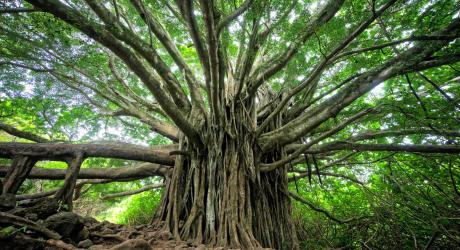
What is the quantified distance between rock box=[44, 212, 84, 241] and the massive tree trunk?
3.57 feet

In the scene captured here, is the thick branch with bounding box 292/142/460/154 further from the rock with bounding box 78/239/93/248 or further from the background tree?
the rock with bounding box 78/239/93/248

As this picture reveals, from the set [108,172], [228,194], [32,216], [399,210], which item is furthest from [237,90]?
[32,216]

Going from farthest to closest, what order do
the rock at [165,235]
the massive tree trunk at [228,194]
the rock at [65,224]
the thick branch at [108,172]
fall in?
the thick branch at [108,172], the massive tree trunk at [228,194], the rock at [165,235], the rock at [65,224]

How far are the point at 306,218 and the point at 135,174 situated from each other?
3.59 metres

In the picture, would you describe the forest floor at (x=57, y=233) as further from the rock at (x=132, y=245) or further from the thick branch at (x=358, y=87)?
the thick branch at (x=358, y=87)

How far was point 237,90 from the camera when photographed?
3.42 meters

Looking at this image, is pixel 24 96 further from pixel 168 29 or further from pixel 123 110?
pixel 168 29

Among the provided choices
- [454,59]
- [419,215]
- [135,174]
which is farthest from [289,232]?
[454,59]

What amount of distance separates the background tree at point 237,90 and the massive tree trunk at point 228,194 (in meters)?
0.02

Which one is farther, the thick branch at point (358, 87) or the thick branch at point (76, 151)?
the thick branch at point (76, 151)

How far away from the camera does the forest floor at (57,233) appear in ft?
4.81

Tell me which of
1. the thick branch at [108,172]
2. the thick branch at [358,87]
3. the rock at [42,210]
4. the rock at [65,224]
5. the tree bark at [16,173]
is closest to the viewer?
the rock at [65,224]

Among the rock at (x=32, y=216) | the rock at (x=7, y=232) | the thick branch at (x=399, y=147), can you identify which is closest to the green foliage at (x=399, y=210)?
the thick branch at (x=399, y=147)

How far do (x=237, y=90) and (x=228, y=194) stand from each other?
4.77 feet
